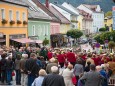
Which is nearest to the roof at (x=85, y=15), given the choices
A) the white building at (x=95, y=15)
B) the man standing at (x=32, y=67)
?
the white building at (x=95, y=15)

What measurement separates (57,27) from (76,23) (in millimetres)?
28781

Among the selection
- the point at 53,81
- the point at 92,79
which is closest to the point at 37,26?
the point at 92,79

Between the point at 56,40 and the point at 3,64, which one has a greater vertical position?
the point at 3,64

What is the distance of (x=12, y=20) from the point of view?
43.3m

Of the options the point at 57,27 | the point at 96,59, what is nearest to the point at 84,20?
the point at 57,27

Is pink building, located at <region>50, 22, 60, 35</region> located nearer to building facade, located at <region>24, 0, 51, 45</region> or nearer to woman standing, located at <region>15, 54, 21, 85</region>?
building facade, located at <region>24, 0, 51, 45</region>

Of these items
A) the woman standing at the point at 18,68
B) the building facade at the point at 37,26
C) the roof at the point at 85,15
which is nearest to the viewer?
the woman standing at the point at 18,68

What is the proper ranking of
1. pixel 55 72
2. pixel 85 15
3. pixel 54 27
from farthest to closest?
pixel 85 15
pixel 54 27
pixel 55 72

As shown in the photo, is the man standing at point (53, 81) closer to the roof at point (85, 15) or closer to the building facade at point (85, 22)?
the building facade at point (85, 22)

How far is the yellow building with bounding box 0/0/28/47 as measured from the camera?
133 feet

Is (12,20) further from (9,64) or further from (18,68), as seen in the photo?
(18,68)

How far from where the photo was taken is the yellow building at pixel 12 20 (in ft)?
133

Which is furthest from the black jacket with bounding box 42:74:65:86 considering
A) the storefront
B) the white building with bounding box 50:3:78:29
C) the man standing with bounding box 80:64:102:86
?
the white building with bounding box 50:3:78:29

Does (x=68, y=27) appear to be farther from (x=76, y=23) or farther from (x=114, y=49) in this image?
(x=114, y=49)
